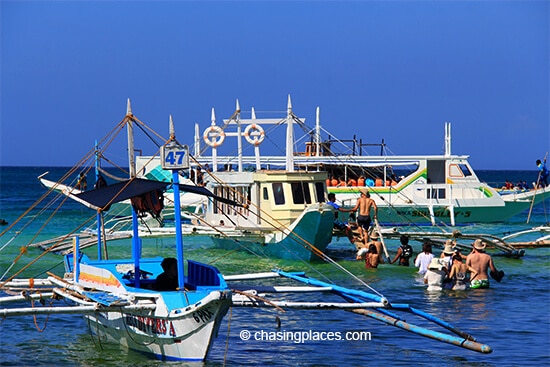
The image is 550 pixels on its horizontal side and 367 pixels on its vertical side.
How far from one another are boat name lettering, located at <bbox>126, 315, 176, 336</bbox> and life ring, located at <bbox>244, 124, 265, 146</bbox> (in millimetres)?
15814

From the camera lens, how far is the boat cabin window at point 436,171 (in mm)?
45156

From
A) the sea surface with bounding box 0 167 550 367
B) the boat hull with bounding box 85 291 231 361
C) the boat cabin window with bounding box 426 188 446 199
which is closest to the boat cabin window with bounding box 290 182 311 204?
the sea surface with bounding box 0 167 550 367

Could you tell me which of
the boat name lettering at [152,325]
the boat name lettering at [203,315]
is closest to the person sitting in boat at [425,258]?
the boat name lettering at [152,325]

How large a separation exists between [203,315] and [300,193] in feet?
49.2

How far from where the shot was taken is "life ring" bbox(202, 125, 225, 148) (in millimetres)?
31062

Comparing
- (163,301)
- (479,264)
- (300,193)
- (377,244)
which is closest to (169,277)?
(163,301)

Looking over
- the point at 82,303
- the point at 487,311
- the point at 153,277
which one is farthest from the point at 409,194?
the point at 82,303

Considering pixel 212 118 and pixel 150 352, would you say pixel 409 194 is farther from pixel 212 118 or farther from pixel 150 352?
pixel 150 352

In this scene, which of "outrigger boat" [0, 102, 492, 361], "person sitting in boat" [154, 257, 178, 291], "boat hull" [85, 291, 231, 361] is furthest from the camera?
"person sitting in boat" [154, 257, 178, 291]

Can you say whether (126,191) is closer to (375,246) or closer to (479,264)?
(479,264)

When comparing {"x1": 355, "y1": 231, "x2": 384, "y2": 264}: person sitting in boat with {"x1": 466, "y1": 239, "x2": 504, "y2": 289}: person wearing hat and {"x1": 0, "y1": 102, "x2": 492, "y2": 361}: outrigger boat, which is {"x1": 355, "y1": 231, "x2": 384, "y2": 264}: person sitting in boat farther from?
{"x1": 0, "y1": 102, "x2": 492, "y2": 361}: outrigger boat

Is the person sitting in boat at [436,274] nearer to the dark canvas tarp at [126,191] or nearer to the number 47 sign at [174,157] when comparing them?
the dark canvas tarp at [126,191]

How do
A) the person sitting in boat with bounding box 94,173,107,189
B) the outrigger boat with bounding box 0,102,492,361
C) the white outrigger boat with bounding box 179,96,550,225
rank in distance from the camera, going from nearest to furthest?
the outrigger boat with bounding box 0,102,492,361
the person sitting in boat with bounding box 94,173,107,189
the white outrigger boat with bounding box 179,96,550,225

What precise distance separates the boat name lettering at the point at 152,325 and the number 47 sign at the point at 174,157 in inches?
90.7
